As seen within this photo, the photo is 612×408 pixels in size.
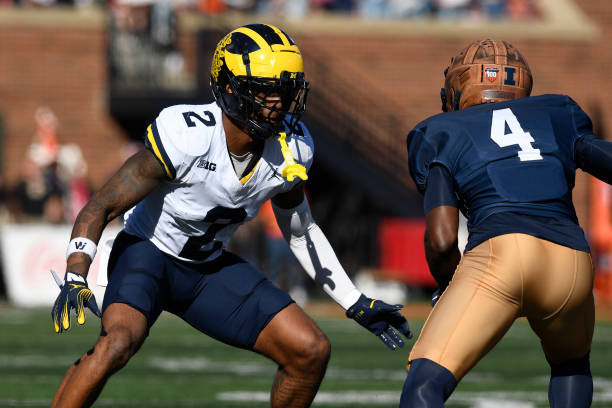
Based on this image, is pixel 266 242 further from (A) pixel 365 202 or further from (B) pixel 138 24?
(B) pixel 138 24

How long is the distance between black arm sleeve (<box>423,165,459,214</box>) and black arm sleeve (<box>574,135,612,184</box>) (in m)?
0.48

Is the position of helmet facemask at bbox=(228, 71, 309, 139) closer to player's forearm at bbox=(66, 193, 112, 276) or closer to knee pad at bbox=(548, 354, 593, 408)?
player's forearm at bbox=(66, 193, 112, 276)

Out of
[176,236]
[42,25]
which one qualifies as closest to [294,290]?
[42,25]

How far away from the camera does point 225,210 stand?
4688mm

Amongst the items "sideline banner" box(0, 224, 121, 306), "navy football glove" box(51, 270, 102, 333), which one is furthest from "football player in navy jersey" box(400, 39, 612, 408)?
"sideline banner" box(0, 224, 121, 306)

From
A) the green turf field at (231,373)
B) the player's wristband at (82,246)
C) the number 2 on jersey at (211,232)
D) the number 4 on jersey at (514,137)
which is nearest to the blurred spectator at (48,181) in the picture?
the green turf field at (231,373)

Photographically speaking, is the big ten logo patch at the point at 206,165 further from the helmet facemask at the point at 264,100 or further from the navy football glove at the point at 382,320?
the navy football glove at the point at 382,320

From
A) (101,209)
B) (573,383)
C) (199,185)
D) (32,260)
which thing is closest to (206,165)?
(199,185)

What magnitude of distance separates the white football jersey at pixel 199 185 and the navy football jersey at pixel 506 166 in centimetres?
90

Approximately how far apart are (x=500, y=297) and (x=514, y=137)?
1.85 ft

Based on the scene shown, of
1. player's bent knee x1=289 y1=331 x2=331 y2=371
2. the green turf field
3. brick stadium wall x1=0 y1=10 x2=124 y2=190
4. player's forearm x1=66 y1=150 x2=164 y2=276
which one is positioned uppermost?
player's forearm x1=66 y1=150 x2=164 y2=276

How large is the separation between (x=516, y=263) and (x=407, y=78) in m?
15.8

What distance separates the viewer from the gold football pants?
3705 millimetres

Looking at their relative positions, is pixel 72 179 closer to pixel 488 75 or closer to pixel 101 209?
pixel 101 209
